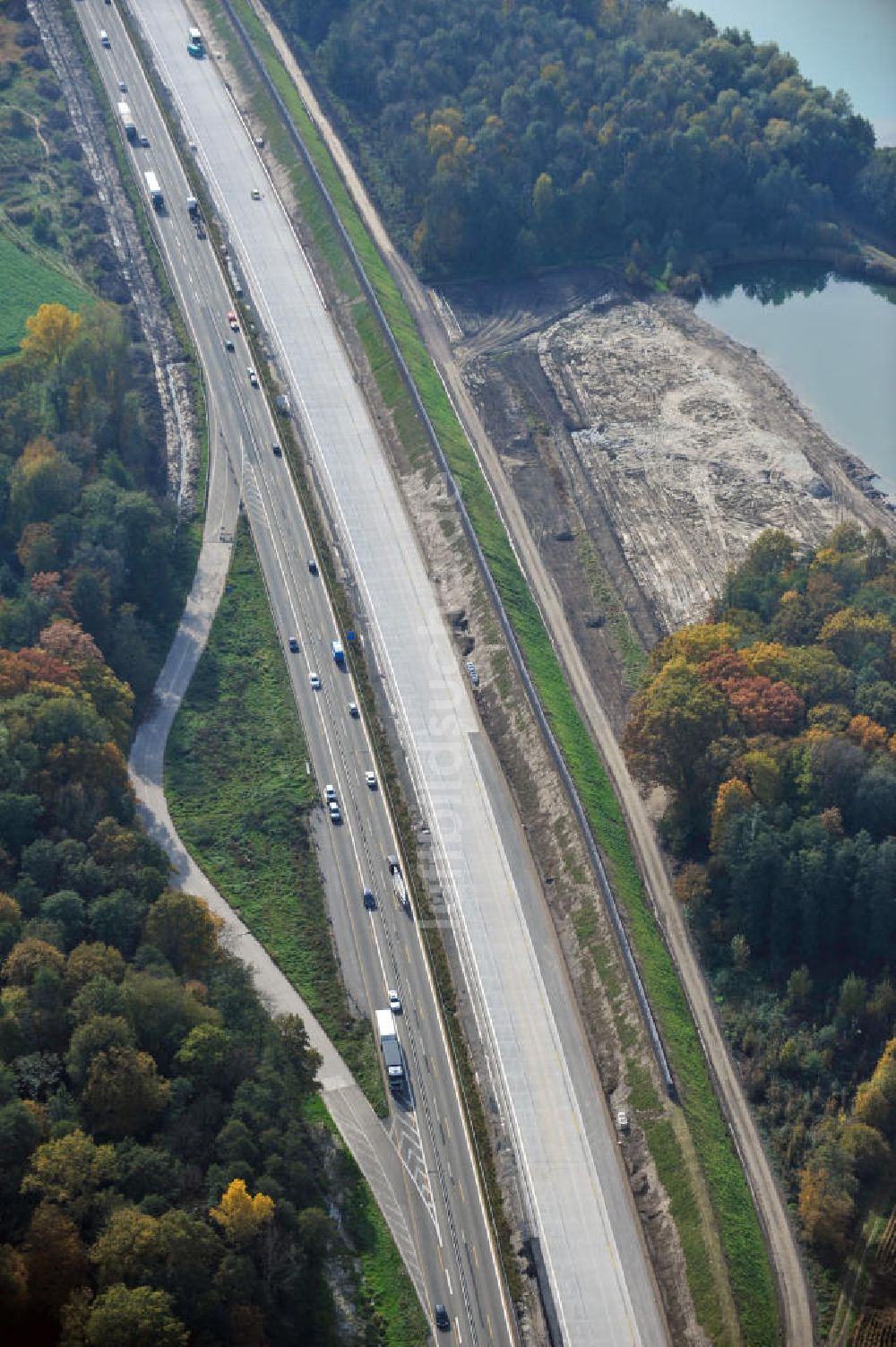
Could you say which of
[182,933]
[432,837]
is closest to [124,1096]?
[182,933]

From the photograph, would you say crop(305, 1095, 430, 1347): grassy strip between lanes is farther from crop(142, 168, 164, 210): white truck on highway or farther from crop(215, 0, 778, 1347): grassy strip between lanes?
crop(142, 168, 164, 210): white truck on highway

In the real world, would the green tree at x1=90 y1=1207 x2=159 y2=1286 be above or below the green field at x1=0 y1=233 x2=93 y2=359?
below

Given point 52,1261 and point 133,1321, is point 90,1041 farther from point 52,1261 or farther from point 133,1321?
point 133,1321

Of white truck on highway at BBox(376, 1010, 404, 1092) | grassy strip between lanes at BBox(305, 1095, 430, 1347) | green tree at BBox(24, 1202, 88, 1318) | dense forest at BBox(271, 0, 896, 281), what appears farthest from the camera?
dense forest at BBox(271, 0, 896, 281)

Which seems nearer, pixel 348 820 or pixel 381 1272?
pixel 381 1272

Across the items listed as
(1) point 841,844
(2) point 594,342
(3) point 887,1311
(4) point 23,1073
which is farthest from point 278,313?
(3) point 887,1311

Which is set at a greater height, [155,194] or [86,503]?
[155,194]

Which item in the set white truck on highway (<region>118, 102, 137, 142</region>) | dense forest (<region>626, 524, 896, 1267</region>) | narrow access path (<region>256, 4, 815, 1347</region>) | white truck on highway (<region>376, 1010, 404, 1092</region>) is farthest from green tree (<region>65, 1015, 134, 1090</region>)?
white truck on highway (<region>118, 102, 137, 142</region>)
